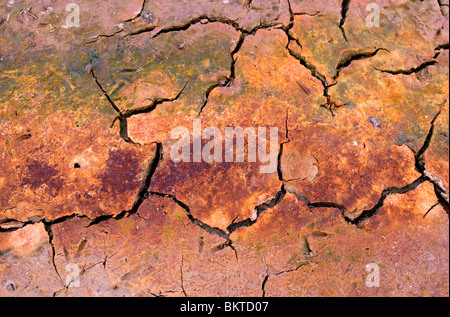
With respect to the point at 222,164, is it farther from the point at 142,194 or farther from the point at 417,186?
the point at 417,186

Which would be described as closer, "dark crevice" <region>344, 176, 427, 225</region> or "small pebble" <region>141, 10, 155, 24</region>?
"dark crevice" <region>344, 176, 427, 225</region>

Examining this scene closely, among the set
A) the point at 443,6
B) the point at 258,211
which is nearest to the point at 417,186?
the point at 258,211

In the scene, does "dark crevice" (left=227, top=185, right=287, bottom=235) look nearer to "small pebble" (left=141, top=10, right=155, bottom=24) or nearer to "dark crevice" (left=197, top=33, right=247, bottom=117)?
"dark crevice" (left=197, top=33, right=247, bottom=117)

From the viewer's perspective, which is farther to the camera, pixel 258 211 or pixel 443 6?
pixel 443 6

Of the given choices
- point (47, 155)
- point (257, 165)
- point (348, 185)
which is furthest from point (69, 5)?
point (348, 185)

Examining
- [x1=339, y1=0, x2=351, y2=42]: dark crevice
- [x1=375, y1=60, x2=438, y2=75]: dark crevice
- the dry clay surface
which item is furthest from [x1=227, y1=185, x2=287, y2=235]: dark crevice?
[x1=339, y1=0, x2=351, y2=42]: dark crevice

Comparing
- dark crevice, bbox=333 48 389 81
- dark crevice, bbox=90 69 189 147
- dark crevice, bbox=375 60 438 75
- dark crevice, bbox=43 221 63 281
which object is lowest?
dark crevice, bbox=43 221 63 281

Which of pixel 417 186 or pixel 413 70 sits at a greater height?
pixel 413 70

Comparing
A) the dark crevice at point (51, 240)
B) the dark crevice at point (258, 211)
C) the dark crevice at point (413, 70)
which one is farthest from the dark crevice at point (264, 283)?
the dark crevice at point (413, 70)

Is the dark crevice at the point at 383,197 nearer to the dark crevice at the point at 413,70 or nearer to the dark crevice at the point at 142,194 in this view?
the dark crevice at the point at 413,70
